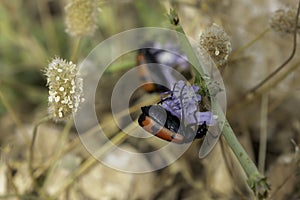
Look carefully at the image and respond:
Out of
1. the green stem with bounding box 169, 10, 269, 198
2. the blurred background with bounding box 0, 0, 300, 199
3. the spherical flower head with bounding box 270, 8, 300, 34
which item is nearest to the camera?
the green stem with bounding box 169, 10, 269, 198

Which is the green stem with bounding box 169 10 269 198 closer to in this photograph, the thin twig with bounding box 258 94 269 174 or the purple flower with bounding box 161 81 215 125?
the purple flower with bounding box 161 81 215 125

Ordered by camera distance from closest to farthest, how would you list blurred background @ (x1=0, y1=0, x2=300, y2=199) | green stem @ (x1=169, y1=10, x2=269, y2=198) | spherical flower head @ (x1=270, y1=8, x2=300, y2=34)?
green stem @ (x1=169, y1=10, x2=269, y2=198), spherical flower head @ (x1=270, y1=8, x2=300, y2=34), blurred background @ (x1=0, y1=0, x2=300, y2=199)

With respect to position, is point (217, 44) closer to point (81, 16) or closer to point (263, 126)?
point (81, 16)

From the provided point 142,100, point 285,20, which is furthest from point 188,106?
point 142,100

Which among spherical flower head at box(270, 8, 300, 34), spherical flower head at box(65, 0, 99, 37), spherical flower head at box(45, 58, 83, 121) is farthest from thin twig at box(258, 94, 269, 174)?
spherical flower head at box(45, 58, 83, 121)

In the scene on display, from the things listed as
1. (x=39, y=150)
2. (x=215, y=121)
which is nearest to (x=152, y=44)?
(x=39, y=150)

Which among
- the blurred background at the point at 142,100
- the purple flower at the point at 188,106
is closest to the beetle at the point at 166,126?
the purple flower at the point at 188,106

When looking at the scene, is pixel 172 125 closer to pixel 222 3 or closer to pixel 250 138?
pixel 250 138
